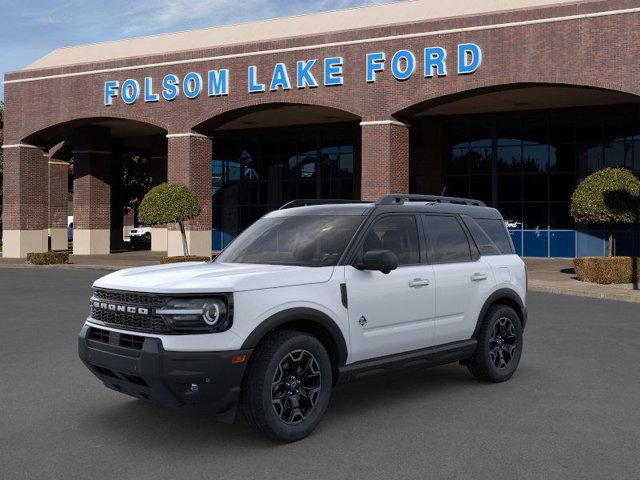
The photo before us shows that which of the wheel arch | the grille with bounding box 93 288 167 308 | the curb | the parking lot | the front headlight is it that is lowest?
the parking lot

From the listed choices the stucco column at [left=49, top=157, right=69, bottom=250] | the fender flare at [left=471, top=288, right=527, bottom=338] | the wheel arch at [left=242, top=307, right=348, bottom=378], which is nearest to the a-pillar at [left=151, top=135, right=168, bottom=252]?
the stucco column at [left=49, top=157, right=69, bottom=250]

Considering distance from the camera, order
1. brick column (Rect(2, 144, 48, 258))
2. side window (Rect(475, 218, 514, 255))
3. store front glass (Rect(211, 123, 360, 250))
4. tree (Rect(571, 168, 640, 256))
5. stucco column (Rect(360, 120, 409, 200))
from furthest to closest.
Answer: store front glass (Rect(211, 123, 360, 250))
brick column (Rect(2, 144, 48, 258))
stucco column (Rect(360, 120, 409, 200))
tree (Rect(571, 168, 640, 256))
side window (Rect(475, 218, 514, 255))

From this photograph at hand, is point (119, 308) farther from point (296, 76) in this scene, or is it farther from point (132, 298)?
point (296, 76)

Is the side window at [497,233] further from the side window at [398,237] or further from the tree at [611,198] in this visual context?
the tree at [611,198]

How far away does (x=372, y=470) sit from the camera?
16.9ft

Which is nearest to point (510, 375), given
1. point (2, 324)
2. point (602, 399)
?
point (602, 399)

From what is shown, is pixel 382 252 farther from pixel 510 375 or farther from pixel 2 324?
pixel 2 324

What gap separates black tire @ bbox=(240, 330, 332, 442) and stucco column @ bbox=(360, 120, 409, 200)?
75.3 ft

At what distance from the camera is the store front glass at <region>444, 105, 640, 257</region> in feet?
110

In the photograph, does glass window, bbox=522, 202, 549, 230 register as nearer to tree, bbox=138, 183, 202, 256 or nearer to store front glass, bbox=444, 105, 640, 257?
store front glass, bbox=444, 105, 640, 257

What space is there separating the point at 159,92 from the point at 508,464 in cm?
3081

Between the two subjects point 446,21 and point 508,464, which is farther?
point 446,21

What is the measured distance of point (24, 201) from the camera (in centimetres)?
3722

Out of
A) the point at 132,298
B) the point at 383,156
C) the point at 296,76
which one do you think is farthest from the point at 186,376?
the point at 296,76
